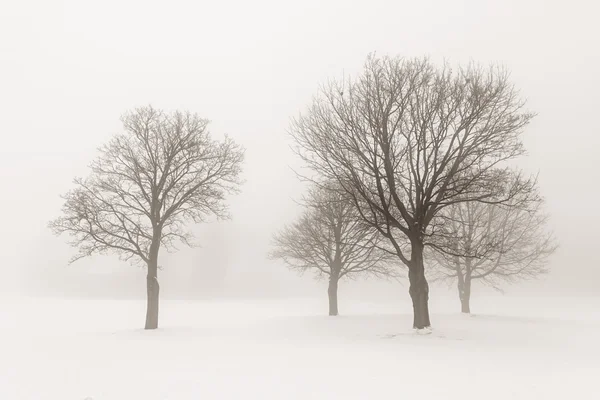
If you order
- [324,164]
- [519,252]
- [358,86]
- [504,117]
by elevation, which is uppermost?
[358,86]

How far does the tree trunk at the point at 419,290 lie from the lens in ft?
60.0

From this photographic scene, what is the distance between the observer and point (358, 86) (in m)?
18.6

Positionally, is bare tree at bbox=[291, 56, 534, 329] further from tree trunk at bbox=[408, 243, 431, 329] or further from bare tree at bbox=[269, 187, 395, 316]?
bare tree at bbox=[269, 187, 395, 316]

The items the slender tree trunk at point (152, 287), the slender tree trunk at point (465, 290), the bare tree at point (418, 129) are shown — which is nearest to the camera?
the bare tree at point (418, 129)

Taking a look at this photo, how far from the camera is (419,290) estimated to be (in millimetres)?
18312

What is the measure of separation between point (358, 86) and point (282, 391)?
46.5 ft

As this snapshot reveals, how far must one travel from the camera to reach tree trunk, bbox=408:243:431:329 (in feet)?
60.0

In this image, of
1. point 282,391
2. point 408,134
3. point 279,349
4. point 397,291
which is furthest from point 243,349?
point 397,291

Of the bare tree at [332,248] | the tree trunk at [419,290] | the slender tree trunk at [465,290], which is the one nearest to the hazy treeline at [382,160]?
the tree trunk at [419,290]

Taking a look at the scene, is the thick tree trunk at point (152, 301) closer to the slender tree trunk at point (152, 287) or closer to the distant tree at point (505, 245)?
the slender tree trunk at point (152, 287)

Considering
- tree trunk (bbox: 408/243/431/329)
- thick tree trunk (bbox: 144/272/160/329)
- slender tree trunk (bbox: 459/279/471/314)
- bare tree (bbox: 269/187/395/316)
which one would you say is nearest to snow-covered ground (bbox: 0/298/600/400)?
tree trunk (bbox: 408/243/431/329)

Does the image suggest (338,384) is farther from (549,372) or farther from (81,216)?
(81,216)

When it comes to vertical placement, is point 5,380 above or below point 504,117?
below

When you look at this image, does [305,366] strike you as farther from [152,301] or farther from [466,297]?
[466,297]
